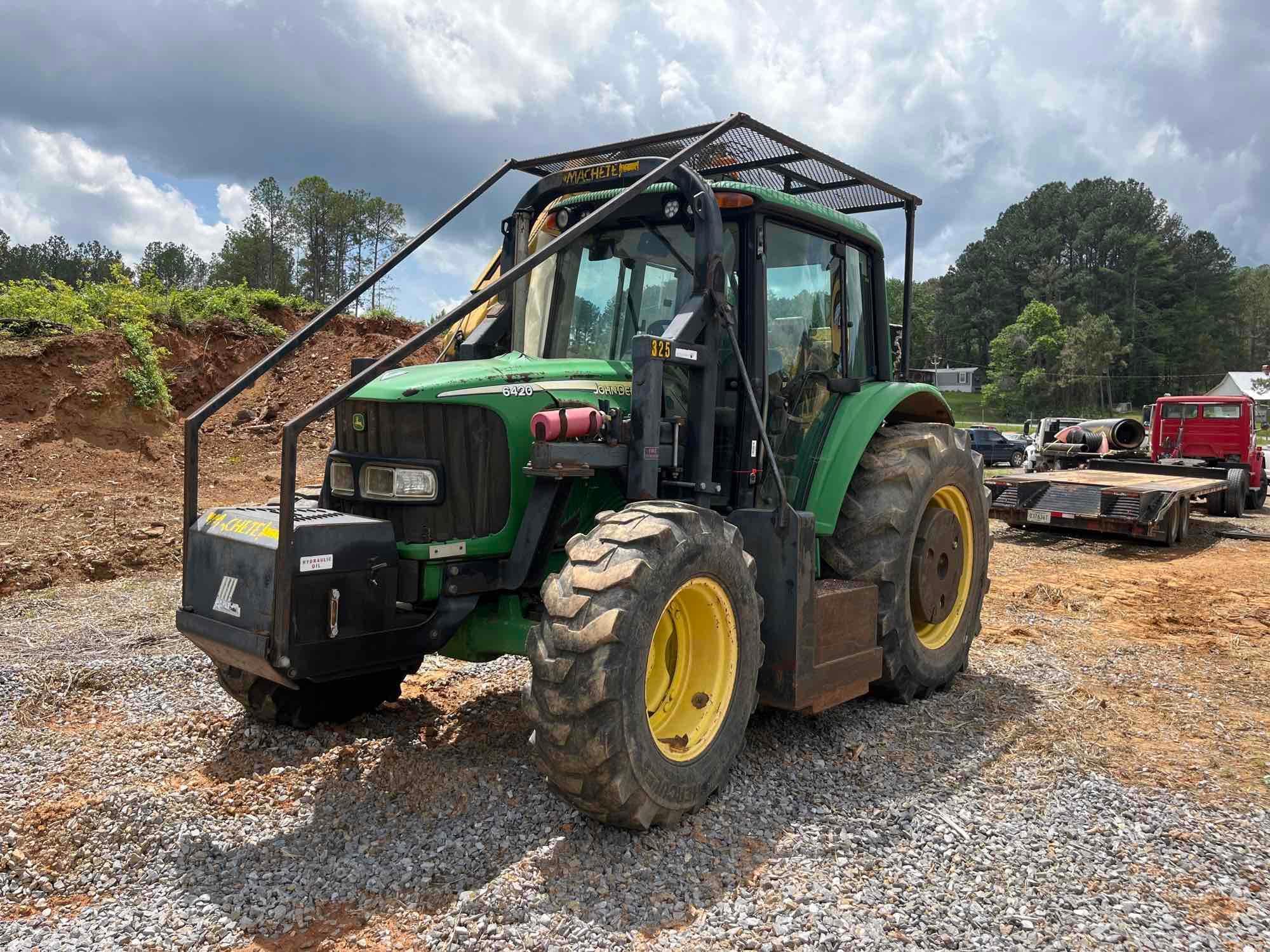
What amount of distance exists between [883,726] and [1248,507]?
16.4 metres

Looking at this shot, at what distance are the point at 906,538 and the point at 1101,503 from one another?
9.07 metres

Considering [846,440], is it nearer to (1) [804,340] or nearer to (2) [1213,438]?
(1) [804,340]

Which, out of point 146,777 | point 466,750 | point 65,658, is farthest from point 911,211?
point 65,658

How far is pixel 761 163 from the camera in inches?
218

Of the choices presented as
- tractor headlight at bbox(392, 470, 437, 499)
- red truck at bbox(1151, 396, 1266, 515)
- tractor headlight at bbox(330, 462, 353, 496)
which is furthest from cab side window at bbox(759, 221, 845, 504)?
red truck at bbox(1151, 396, 1266, 515)

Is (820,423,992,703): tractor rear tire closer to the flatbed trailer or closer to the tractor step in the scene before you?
the tractor step

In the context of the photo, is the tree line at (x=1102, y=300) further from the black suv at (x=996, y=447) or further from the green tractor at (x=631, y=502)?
the green tractor at (x=631, y=502)

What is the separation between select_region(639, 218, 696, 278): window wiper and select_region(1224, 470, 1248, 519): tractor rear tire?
50.0 ft

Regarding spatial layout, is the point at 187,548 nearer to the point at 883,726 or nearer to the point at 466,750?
the point at 466,750

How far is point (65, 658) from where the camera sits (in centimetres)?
625

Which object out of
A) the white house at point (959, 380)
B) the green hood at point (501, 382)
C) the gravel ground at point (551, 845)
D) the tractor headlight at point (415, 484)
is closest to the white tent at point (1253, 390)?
the gravel ground at point (551, 845)

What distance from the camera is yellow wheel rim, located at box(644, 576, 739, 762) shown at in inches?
161

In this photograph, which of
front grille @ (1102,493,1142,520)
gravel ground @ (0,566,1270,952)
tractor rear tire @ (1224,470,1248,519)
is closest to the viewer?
gravel ground @ (0,566,1270,952)

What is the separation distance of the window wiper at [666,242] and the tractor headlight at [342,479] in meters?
1.84
